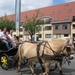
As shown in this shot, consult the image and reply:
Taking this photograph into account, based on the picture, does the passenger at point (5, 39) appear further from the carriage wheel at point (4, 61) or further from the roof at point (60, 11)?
the roof at point (60, 11)

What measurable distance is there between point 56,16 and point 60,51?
5014 centimetres

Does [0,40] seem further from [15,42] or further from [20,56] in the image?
[20,56]

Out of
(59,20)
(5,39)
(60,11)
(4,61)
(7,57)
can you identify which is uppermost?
(60,11)

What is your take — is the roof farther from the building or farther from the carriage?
the carriage

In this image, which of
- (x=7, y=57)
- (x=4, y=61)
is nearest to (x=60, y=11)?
(x=4, y=61)

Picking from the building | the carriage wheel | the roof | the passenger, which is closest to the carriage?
the carriage wheel

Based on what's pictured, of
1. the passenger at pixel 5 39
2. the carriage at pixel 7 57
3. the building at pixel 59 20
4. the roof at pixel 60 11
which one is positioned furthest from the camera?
the roof at pixel 60 11

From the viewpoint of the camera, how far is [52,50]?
6.02m

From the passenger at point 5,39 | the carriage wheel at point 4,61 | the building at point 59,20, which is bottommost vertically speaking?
the carriage wheel at point 4,61

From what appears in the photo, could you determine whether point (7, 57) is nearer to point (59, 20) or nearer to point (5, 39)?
point (5, 39)

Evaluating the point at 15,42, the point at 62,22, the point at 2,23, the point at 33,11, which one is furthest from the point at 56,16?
the point at 15,42

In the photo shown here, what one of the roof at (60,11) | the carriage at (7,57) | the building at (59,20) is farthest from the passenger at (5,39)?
the roof at (60,11)

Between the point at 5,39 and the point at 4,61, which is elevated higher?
the point at 5,39

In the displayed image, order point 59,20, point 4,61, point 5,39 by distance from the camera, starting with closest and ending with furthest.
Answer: point 4,61 < point 5,39 < point 59,20
